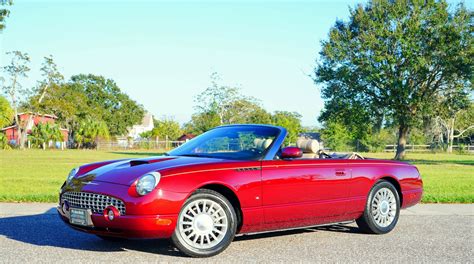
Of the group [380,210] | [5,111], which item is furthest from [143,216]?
[5,111]

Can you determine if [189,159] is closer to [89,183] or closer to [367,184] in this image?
[89,183]

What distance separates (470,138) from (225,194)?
9263cm

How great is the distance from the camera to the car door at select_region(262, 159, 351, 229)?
6.27 meters

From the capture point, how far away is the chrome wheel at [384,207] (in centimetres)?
744

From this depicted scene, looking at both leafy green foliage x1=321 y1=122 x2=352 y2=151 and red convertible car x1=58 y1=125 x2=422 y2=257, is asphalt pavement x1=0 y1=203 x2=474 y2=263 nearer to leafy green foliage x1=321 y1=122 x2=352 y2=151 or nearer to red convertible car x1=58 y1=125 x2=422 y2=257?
red convertible car x1=58 y1=125 x2=422 y2=257

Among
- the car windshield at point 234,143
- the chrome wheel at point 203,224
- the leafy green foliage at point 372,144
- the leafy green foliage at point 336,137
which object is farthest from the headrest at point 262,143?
the leafy green foliage at point 372,144

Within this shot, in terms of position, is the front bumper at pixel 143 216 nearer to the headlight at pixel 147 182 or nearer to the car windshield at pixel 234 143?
the headlight at pixel 147 182

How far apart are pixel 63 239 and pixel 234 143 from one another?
2325 millimetres

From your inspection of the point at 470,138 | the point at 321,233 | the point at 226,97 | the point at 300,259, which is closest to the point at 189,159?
the point at 300,259

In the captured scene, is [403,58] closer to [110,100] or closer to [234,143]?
[234,143]

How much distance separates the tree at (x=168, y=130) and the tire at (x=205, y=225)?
3361 inches

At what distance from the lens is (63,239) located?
260 inches

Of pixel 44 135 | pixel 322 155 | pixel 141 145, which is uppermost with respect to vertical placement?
pixel 44 135

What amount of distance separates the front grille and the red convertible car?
1 cm
